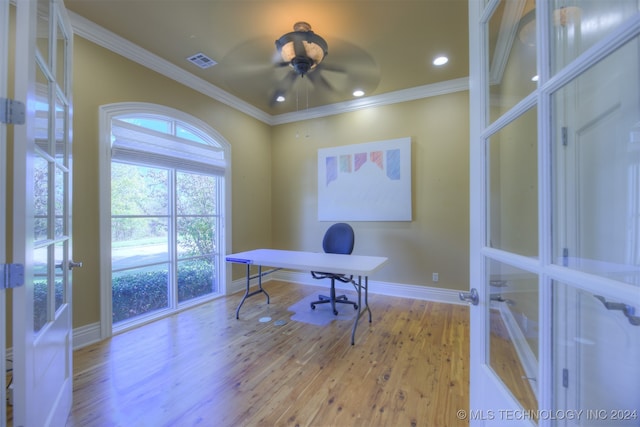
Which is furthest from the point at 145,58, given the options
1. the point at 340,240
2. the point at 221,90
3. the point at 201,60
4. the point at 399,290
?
the point at 399,290

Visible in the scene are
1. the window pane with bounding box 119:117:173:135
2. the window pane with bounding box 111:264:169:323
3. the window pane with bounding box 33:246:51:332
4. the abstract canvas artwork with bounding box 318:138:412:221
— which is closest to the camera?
the window pane with bounding box 33:246:51:332

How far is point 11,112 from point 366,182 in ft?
11.6

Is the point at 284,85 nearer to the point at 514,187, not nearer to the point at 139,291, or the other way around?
the point at 514,187

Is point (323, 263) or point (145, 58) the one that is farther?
point (145, 58)

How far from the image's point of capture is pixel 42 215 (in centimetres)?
128

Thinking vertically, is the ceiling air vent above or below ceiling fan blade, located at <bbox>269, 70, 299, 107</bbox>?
above

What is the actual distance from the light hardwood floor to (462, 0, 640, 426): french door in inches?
43.4

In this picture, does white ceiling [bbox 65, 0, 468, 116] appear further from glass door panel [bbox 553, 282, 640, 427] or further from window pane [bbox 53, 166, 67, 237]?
glass door panel [bbox 553, 282, 640, 427]

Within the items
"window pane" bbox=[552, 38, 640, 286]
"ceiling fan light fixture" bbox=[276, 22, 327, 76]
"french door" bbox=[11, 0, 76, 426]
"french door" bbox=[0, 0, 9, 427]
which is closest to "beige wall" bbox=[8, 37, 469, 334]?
"french door" bbox=[11, 0, 76, 426]

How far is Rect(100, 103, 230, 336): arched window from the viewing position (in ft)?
8.82

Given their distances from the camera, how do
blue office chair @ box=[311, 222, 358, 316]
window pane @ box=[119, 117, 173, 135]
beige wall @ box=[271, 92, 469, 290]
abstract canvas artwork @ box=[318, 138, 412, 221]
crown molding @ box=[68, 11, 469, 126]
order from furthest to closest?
abstract canvas artwork @ box=[318, 138, 412, 221]
beige wall @ box=[271, 92, 469, 290]
blue office chair @ box=[311, 222, 358, 316]
window pane @ box=[119, 117, 173, 135]
crown molding @ box=[68, 11, 469, 126]

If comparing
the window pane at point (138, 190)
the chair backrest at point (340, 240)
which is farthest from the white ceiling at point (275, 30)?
the chair backrest at point (340, 240)

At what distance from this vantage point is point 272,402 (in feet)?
5.65

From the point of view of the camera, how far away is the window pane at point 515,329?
718mm
